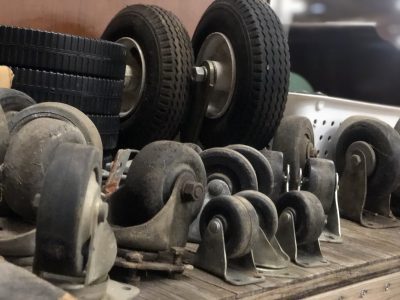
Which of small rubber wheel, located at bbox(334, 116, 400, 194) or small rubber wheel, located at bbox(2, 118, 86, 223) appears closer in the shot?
small rubber wheel, located at bbox(2, 118, 86, 223)

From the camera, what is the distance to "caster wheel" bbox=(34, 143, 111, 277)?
2.15ft

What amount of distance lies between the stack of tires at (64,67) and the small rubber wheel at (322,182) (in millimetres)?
457

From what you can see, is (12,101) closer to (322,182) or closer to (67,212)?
(67,212)

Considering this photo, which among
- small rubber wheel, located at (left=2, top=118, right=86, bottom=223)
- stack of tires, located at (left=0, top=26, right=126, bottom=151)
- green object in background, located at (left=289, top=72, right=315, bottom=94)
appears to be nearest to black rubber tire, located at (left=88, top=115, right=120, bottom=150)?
stack of tires, located at (left=0, top=26, right=126, bottom=151)

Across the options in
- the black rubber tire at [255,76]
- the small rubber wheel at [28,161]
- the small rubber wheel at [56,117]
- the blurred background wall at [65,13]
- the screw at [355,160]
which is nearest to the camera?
the small rubber wheel at [28,161]

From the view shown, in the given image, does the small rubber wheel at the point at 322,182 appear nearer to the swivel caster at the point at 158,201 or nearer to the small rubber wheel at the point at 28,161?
the swivel caster at the point at 158,201

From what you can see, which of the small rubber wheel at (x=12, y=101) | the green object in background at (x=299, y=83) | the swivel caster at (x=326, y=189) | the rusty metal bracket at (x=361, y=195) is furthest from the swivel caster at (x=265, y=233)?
the green object in background at (x=299, y=83)

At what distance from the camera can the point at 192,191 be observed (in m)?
0.95

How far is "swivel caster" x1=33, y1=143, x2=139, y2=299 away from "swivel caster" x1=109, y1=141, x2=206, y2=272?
0.21 meters

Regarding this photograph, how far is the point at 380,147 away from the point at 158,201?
0.77 metres

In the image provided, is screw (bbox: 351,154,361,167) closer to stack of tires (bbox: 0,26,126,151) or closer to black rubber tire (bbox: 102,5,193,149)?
black rubber tire (bbox: 102,5,193,149)

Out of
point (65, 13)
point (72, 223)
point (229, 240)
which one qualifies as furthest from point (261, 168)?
point (65, 13)

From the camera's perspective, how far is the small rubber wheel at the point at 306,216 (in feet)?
3.74

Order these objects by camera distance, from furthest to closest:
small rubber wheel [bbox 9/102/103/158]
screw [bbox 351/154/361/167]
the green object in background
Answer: the green object in background, screw [bbox 351/154/361/167], small rubber wheel [bbox 9/102/103/158]
